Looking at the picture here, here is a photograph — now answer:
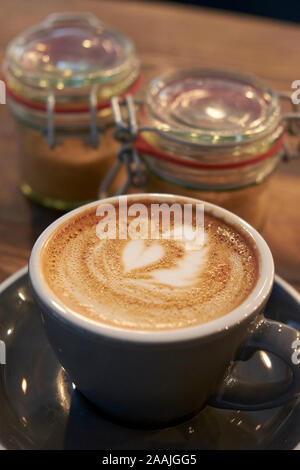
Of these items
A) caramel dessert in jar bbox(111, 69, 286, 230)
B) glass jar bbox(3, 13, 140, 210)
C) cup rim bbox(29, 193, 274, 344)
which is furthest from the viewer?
glass jar bbox(3, 13, 140, 210)

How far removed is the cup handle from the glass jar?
0.42 meters

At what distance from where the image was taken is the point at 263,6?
8.66 ft

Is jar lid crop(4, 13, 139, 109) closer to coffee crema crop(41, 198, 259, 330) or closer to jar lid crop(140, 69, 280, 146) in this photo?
jar lid crop(140, 69, 280, 146)

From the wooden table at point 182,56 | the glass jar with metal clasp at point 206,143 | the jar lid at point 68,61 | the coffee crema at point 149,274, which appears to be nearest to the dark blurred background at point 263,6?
the wooden table at point 182,56

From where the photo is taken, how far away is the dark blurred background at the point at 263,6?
102 inches

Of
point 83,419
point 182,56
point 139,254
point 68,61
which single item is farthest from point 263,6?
point 83,419

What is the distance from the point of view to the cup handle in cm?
48

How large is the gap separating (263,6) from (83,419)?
2.51m

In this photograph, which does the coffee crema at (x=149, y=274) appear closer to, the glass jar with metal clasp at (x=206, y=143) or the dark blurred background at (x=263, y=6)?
the glass jar with metal clasp at (x=206, y=143)

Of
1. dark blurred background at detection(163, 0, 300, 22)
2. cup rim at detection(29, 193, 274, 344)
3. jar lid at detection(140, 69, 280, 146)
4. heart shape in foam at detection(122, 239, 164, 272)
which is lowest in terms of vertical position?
dark blurred background at detection(163, 0, 300, 22)

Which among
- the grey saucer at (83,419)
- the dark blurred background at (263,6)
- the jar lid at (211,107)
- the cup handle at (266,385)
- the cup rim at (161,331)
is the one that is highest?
the jar lid at (211,107)

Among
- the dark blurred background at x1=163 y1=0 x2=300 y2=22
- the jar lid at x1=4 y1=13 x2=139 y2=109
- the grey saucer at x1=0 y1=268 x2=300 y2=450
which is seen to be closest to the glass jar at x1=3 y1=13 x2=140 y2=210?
the jar lid at x1=4 y1=13 x2=139 y2=109

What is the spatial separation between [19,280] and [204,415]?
0.25m

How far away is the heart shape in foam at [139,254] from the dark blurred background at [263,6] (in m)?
2.36
